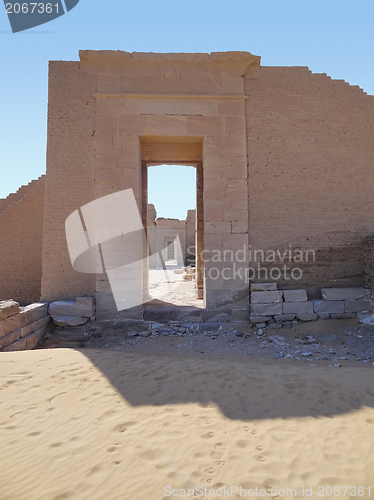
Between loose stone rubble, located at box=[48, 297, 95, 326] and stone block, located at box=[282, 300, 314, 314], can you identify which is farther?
stone block, located at box=[282, 300, 314, 314]

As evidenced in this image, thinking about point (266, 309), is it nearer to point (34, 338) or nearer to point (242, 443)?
point (242, 443)

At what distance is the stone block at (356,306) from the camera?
6.69 meters

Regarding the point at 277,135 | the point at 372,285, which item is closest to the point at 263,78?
the point at 277,135

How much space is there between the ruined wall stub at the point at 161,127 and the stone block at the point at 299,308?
1.03m

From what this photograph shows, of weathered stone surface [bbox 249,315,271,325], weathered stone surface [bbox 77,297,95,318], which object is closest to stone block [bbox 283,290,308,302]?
weathered stone surface [bbox 249,315,271,325]

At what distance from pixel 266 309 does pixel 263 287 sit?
0.49m

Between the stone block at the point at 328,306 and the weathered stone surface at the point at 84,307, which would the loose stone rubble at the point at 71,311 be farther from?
the stone block at the point at 328,306

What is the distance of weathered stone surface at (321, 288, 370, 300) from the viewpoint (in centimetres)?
669

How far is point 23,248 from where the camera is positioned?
32.9 ft

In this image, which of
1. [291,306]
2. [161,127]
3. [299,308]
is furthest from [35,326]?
[299,308]

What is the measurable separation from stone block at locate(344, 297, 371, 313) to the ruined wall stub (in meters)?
2.33

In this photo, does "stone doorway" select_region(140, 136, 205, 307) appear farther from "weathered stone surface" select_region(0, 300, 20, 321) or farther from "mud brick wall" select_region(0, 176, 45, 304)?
"mud brick wall" select_region(0, 176, 45, 304)

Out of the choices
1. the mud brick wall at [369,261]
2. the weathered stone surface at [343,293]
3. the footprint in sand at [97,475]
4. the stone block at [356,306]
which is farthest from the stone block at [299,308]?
the footprint in sand at [97,475]

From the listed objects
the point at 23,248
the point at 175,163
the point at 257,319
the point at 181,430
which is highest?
the point at 175,163
